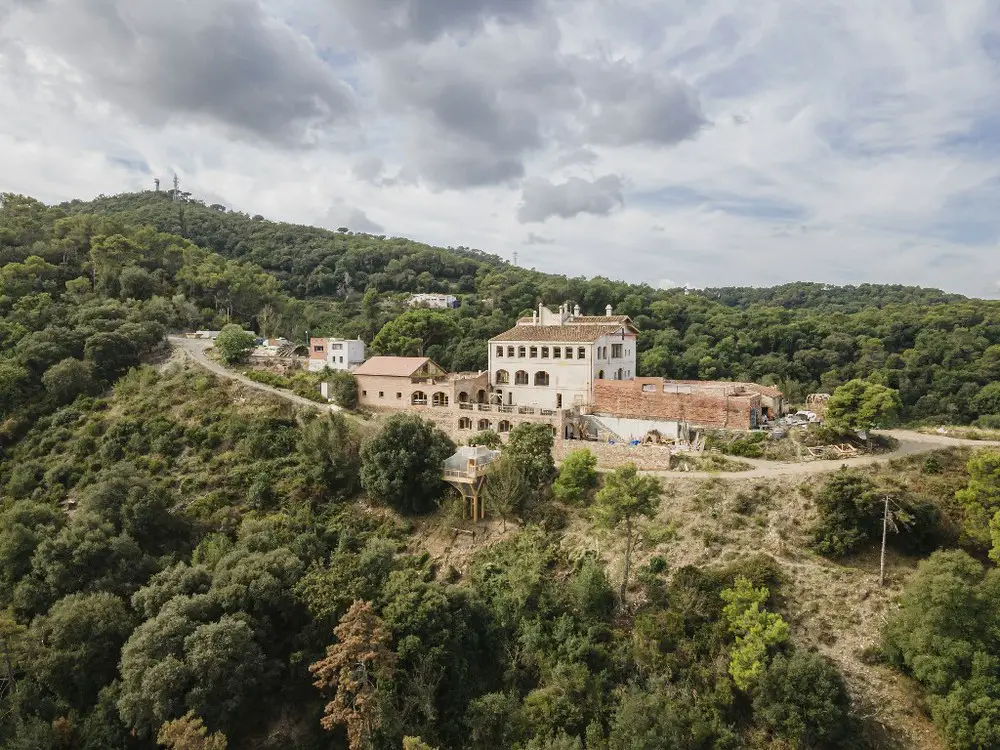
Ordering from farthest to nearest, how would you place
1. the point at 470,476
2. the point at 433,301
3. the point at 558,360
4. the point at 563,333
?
the point at 433,301 → the point at 563,333 → the point at 558,360 → the point at 470,476

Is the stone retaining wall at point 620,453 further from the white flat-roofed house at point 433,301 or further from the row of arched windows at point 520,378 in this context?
the white flat-roofed house at point 433,301

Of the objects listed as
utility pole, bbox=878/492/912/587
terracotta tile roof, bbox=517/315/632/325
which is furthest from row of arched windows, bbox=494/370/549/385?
utility pole, bbox=878/492/912/587

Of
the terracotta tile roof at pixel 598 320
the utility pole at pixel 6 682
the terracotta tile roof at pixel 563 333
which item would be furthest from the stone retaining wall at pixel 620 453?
the utility pole at pixel 6 682

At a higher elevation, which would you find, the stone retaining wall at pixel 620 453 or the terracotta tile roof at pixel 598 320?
the terracotta tile roof at pixel 598 320

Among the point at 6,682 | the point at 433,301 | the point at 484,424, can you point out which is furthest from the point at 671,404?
the point at 433,301

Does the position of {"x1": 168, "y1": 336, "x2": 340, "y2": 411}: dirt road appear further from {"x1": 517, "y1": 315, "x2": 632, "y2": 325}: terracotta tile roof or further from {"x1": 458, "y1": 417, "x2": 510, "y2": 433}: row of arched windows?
{"x1": 517, "y1": 315, "x2": 632, "y2": 325}: terracotta tile roof

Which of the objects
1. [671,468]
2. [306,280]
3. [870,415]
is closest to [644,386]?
[671,468]

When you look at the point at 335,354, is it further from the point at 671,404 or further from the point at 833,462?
the point at 833,462
